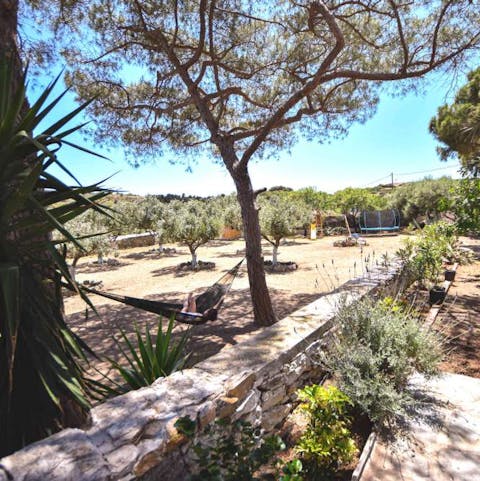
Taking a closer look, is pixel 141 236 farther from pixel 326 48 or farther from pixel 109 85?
pixel 326 48

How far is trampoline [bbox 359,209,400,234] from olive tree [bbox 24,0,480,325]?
13.5 meters

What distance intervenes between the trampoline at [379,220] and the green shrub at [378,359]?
53.0 ft

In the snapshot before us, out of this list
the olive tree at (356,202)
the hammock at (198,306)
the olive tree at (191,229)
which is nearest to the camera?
the hammock at (198,306)

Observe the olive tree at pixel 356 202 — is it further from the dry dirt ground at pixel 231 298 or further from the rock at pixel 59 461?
the rock at pixel 59 461

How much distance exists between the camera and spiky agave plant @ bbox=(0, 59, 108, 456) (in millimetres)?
1092

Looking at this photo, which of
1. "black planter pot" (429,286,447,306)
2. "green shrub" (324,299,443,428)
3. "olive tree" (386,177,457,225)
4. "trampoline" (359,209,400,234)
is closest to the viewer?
"green shrub" (324,299,443,428)

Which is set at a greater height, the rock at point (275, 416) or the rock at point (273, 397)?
the rock at point (273, 397)

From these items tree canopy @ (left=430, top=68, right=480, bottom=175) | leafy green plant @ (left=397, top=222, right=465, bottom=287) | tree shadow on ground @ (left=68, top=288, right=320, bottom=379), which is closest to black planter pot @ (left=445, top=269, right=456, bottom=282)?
leafy green plant @ (left=397, top=222, right=465, bottom=287)

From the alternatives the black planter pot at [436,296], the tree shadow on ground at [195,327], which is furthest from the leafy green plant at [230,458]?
the black planter pot at [436,296]

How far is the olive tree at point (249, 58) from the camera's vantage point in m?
3.79

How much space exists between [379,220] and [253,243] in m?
15.9

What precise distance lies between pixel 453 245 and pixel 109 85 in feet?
24.7

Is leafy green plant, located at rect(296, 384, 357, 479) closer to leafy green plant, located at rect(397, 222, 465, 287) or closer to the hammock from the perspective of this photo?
the hammock

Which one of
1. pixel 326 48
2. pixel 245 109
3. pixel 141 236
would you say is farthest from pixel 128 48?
pixel 141 236
